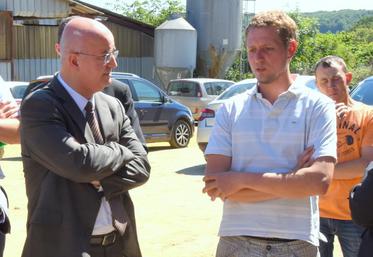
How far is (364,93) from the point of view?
24.6 feet

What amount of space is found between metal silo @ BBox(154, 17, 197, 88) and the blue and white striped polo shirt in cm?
2259

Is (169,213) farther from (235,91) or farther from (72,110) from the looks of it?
(235,91)

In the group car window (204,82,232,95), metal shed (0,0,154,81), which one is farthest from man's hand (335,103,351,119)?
metal shed (0,0,154,81)

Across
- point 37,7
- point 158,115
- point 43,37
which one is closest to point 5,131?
point 158,115

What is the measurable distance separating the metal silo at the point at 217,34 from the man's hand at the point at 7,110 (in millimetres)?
23686

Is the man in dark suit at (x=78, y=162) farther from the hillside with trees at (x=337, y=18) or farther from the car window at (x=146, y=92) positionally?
the hillside with trees at (x=337, y=18)

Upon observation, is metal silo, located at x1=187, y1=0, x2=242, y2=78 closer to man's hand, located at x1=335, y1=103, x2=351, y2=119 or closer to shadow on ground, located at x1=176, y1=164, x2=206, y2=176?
shadow on ground, located at x1=176, y1=164, x2=206, y2=176

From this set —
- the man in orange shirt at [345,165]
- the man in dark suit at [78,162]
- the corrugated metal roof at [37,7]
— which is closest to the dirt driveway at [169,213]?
the man in orange shirt at [345,165]

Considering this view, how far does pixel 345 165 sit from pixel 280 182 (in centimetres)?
104

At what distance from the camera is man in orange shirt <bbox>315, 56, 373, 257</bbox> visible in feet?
12.2

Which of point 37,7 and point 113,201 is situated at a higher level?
point 37,7

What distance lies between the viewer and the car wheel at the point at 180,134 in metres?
14.7

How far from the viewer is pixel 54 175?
2.94m

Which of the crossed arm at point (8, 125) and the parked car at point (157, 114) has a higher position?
the crossed arm at point (8, 125)
